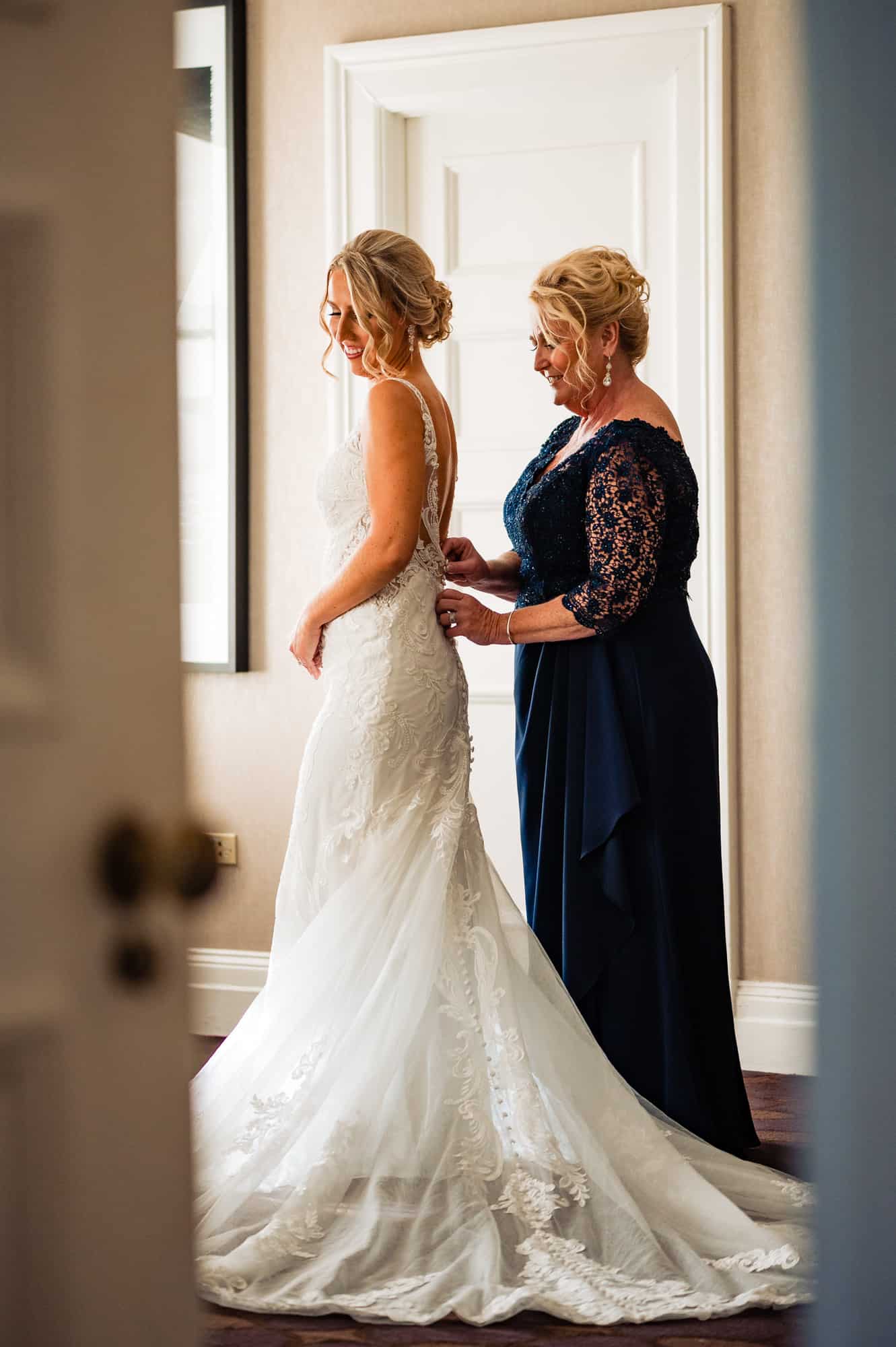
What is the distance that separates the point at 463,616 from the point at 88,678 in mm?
1797

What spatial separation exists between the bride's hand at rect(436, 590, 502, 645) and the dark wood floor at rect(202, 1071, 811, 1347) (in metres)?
1.16

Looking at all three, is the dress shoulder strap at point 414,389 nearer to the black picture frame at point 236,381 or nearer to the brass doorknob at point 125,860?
the black picture frame at point 236,381

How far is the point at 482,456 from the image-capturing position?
3.67 meters

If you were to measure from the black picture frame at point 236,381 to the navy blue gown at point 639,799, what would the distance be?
133cm

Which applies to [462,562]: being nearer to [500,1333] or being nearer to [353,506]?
[353,506]

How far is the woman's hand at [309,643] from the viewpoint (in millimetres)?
2527

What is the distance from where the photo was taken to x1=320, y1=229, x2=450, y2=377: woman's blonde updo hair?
2424 mm

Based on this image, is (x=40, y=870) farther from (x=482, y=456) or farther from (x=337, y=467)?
(x=482, y=456)

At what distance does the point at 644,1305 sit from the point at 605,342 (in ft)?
5.56

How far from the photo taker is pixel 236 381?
3711mm

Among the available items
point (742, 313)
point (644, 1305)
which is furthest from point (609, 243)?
point (644, 1305)

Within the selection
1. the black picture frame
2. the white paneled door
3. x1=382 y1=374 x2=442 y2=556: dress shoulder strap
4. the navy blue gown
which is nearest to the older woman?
the navy blue gown

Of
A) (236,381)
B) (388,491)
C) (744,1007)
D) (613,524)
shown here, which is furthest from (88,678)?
(236,381)

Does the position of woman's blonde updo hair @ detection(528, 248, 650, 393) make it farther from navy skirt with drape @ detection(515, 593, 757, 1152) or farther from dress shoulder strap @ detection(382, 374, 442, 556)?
navy skirt with drape @ detection(515, 593, 757, 1152)
